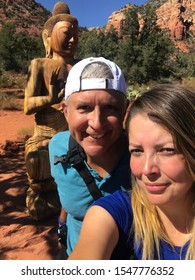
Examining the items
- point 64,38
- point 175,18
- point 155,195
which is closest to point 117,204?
point 155,195

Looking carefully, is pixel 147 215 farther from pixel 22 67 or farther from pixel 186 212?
pixel 22 67

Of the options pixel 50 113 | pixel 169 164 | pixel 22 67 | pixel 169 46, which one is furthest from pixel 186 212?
pixel 22 67

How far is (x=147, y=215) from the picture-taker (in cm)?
124

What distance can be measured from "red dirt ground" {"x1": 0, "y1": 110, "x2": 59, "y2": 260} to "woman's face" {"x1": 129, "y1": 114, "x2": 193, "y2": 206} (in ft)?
4.81

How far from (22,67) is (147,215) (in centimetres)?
2835

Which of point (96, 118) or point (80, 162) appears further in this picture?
point (80, 162)

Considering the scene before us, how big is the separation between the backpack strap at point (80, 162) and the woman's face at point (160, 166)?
42 cm

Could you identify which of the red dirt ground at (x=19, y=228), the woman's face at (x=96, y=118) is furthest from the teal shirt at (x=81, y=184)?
the red dirt ground at (x=19, y=228)

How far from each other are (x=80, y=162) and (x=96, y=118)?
28 centimetres

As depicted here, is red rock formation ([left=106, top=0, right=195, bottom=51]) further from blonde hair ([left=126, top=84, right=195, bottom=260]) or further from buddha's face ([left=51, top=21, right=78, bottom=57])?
blonde hair ([left=126, top=84, right=195, bottom=260])

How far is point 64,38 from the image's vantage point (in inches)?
134

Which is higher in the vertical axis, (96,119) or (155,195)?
(96,119)

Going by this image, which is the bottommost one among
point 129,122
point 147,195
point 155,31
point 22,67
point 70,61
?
point 147,195

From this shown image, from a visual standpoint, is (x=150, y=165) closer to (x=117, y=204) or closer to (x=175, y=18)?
(x=117, y=204)
